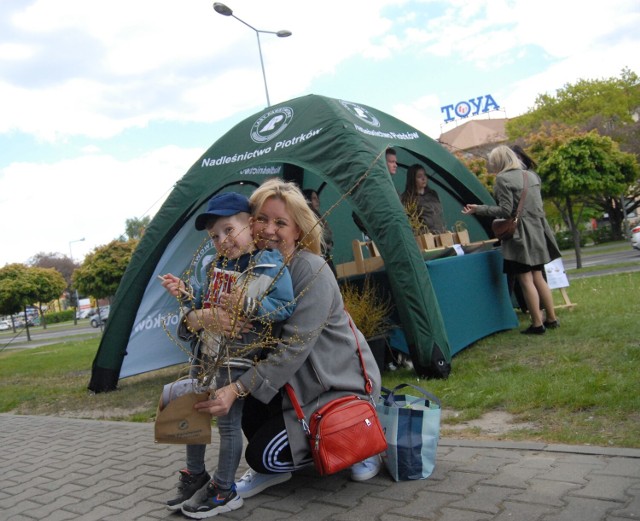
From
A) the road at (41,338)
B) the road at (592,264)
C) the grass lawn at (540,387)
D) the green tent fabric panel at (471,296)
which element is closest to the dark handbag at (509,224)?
the green tent fabric panel at (471,296)

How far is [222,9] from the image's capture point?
1986cm

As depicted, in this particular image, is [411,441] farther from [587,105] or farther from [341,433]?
[587,105]

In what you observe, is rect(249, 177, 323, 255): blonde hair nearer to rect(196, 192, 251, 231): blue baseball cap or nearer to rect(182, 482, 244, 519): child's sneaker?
rect(196, 192, 251, 231): blue baseball cap

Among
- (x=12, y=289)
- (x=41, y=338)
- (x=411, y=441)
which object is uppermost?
(x=12, y=289)

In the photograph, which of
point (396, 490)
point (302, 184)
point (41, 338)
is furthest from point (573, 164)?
point (41, 338)

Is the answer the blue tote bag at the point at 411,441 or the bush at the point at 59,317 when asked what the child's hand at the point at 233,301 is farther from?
A: the bush at the point at 59,317

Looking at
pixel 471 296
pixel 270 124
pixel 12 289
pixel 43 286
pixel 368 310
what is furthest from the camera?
pixel 43 286

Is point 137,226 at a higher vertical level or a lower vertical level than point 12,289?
higher

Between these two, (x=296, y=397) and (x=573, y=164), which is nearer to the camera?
(x=296, y=397)

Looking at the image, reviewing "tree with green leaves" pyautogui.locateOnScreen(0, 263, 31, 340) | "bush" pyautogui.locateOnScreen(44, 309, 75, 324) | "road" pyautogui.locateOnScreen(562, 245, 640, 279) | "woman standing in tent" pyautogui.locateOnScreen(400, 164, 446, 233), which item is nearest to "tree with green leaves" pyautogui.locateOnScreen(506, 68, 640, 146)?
"road" pyautogui.locateOnScreen(562, 245, 640, 279)

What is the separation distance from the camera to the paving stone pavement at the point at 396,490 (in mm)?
2707

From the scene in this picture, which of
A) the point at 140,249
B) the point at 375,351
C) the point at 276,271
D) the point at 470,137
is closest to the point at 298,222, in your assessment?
the point at 276,271

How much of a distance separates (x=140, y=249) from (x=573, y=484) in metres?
5.70

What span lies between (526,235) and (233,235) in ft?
14.3
